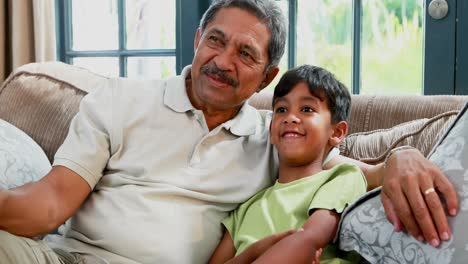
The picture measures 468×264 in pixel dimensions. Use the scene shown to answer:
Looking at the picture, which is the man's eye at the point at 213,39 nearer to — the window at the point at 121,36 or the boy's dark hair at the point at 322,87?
the boy's dark hair at the point at 322,87

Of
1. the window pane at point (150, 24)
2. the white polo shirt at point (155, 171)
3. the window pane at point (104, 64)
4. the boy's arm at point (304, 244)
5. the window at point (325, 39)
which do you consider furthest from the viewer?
the window pane at point (104, 64)

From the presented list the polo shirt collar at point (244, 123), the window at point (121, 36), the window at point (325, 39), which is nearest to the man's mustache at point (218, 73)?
the polo shirt collar at point (244, 123)

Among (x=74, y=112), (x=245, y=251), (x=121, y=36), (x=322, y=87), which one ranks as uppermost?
(x=121, y=36)

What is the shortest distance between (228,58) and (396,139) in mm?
478

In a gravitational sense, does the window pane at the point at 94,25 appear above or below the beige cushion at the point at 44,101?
above

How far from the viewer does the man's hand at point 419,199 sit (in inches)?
46.8

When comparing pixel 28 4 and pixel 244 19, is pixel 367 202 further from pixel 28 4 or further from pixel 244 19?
pixel 28 4

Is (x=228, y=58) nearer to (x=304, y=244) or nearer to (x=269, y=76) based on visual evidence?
(x=269, y=76)

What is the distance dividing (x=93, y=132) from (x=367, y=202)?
0.68 metres

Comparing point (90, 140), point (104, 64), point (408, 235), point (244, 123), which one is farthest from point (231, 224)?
point (104, 64)

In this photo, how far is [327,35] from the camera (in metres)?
2.78

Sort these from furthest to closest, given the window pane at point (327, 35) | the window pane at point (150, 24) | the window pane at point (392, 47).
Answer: the window pane at point (150, 24)
the window pane at point (327, 35)
the window pane at point (392, 47)

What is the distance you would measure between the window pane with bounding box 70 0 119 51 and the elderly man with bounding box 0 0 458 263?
1.58m

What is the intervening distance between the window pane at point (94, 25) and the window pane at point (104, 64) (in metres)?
0.06
